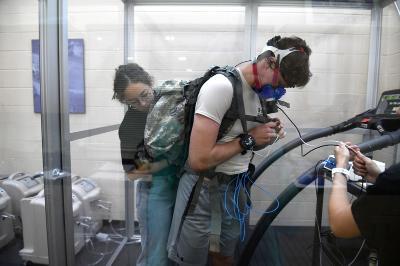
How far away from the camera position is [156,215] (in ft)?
4.02

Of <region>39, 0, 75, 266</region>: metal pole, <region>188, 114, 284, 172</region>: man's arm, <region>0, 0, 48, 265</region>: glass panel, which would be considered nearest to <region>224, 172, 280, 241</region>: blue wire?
<region>188, 114, 284, 172</region>: man's arm

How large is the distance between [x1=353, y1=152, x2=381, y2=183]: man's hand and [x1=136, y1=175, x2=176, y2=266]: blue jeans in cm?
80

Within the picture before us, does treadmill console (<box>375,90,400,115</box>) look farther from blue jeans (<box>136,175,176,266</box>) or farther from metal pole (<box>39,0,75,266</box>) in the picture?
metal pole (<box>39,0,75,266</box>)

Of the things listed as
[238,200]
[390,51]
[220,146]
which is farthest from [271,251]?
[390,51]

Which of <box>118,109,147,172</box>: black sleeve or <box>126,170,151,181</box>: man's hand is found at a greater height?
<box>118,109,147,172</box>: black sleeve

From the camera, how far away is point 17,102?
4.53 ft

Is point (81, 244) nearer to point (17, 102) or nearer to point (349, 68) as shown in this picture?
point (17, 102)

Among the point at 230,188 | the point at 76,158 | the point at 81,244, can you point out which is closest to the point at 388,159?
the point at 230,188

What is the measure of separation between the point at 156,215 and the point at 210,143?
51cm

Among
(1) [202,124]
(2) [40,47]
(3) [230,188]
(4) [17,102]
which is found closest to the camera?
(1) [202,124]

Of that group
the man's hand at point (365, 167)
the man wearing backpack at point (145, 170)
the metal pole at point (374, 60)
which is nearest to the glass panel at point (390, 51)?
the metal pole at point (374, 60)

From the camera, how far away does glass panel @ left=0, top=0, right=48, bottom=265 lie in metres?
1.31

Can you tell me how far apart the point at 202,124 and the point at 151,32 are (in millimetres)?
917

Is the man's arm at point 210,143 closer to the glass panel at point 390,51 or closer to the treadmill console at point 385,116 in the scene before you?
the treadmill console at point 385,116
